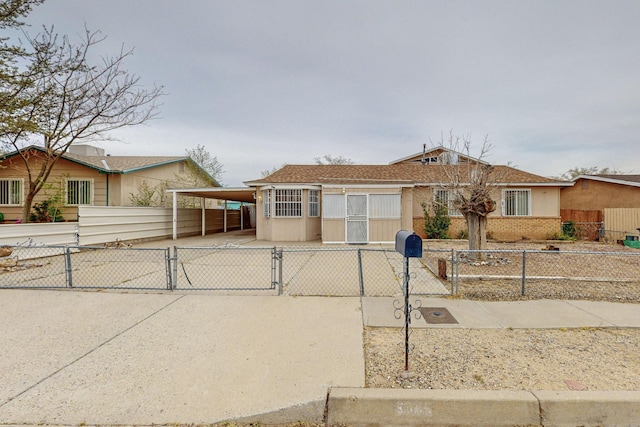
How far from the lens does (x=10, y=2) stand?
9375mm

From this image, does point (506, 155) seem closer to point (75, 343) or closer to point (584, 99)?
point (584, 99)

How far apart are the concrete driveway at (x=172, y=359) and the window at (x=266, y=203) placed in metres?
10.1

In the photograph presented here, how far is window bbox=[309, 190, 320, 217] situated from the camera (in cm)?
1536

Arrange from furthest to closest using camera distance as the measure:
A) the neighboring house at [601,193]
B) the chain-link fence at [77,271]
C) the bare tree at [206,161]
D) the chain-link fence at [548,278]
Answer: the bare tree at [206,161] < the neighboring house at [601,193] < the chain-link fence at [77,271] < the chain-link fence at [548,278]

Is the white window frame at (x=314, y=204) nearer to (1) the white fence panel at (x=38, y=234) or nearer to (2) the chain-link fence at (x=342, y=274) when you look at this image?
(2) the chain-link fence at (x=342, y=274)

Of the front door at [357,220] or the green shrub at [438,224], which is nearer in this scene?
the front door at [357,220]

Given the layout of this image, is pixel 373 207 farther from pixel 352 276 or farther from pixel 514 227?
pixel 514 227

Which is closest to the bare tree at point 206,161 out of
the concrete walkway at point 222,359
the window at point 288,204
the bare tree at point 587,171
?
the window at point 288,204

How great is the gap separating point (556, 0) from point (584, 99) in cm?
802

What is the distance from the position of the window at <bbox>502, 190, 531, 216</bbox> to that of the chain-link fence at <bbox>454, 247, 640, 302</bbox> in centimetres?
643

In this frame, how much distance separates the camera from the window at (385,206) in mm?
13695

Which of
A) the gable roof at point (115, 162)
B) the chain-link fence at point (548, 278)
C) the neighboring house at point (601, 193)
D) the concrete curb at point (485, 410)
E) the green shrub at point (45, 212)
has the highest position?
the gable roof at point (115, 162)

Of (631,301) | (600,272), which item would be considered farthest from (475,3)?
(631,301)

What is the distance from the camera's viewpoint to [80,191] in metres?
15.6
